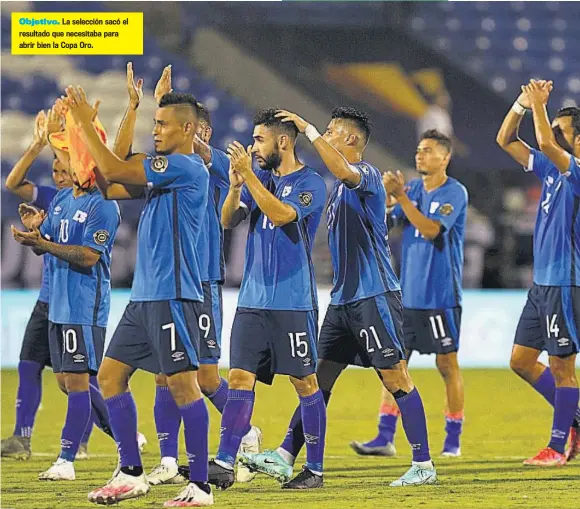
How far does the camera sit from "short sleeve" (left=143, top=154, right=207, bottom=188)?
5.31 metres

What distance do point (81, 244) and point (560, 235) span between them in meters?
2.83

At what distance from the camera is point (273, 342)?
5922 mm

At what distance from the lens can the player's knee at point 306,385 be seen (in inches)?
237

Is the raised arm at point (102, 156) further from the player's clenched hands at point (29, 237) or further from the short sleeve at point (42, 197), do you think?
the short sleeve at point (42, 197)

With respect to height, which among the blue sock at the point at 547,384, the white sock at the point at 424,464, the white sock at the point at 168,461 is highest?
the blue sock at the point at 547,384

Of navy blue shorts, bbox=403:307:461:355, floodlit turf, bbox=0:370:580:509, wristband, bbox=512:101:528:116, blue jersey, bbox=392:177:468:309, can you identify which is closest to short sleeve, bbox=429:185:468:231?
blue jersey, bbox=392:177:468:309

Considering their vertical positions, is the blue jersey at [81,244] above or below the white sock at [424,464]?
above

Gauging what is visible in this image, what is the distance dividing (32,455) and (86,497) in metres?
1.84

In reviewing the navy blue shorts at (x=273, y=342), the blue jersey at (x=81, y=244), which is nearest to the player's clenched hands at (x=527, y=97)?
the navy blue shorts at (x=273, y=342)

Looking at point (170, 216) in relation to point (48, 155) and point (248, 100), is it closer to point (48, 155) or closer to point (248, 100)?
point (48, 155)

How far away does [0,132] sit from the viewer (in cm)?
1452

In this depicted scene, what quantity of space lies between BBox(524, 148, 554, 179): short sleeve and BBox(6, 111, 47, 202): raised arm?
2.99 metres

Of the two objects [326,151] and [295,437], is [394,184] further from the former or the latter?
[295,437]
